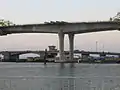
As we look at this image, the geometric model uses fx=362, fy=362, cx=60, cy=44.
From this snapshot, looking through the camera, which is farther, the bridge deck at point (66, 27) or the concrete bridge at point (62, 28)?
the concrete bridge at point (62, 28)

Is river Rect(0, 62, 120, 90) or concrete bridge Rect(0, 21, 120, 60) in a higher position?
concrete bridge Rect(0, 21, 120, 60)

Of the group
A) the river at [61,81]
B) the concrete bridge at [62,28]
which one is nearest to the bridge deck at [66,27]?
the concrete bridge at [62,28]

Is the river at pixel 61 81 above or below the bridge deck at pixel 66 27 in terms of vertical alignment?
below

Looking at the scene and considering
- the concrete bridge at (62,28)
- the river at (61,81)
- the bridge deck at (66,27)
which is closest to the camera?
the river at (61,81)

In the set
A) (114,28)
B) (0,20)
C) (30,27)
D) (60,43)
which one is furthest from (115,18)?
(0,20)

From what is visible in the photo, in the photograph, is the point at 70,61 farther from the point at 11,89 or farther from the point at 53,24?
the point at 11,89

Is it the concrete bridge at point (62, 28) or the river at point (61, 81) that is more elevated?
the concrete bridge at point (62, 28)

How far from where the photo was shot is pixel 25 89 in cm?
3556

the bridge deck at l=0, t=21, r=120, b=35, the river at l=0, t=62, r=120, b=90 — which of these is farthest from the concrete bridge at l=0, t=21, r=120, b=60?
the river at l=0, t=62, r=120, b=90

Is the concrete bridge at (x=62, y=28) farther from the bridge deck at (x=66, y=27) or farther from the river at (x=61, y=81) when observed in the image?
the river at (x=61, y=81)

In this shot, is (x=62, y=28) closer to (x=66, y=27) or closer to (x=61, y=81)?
(x=66, y=27)

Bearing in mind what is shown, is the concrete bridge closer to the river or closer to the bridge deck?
the bridge deck

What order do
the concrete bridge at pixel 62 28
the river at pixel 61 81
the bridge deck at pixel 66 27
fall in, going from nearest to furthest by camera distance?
the river at pixel 61 81 < the bridge deck at pixel 66 27 < the concrete bridge at pixel 62 28

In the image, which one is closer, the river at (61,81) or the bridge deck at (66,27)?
the river at (61,81)
